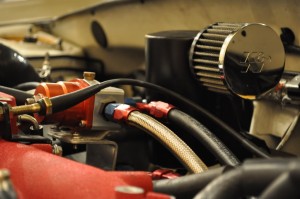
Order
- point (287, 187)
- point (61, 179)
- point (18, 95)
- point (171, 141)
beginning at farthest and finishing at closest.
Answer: point (18, 95) → point (171, 141) → point (61, 179) → point (287, 187)

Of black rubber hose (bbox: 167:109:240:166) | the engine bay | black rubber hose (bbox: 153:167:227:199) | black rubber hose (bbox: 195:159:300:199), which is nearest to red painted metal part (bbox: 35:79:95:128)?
the engine bay

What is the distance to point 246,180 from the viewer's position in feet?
1.25

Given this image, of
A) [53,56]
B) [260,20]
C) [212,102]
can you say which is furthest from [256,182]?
[53,56]

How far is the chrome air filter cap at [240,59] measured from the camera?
0.72m

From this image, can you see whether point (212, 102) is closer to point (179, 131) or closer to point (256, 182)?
point (179, 131)

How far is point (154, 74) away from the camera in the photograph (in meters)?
0.85

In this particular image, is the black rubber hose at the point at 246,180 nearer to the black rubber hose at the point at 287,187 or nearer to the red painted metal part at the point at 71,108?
the black rubber hose at the point at 287,187

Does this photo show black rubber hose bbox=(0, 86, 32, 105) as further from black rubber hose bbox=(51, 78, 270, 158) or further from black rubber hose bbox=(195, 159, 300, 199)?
black rubber hose bbox=(195, 159, 300, 199)

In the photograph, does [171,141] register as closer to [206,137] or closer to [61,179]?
[206,137]

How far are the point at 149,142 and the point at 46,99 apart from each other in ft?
0.97

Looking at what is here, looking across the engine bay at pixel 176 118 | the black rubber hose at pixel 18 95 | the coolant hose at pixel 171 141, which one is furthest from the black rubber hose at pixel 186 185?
the black rubber hose at pixel 18 95

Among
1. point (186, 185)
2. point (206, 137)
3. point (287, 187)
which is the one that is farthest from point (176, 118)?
→ point (287, 187)

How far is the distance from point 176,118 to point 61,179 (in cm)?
27

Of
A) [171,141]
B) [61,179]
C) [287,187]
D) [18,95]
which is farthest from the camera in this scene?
[18,95]
